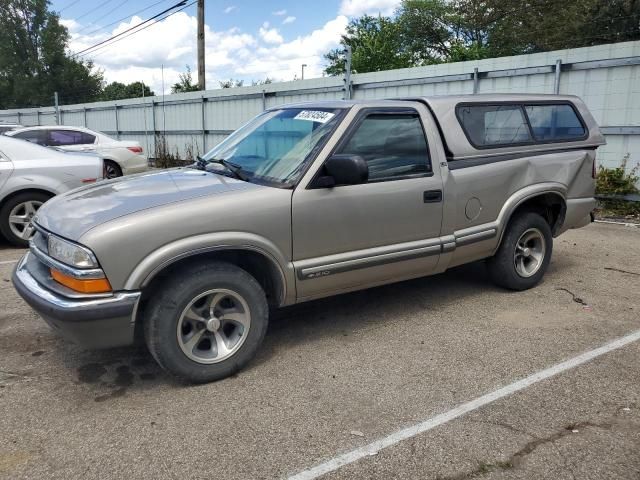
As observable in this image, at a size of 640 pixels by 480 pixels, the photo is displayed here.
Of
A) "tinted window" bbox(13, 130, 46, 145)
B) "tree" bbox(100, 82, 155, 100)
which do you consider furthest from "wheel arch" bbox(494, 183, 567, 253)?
"tree" bbox(100, 82, 155, 100)

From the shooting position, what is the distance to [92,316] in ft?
9.83

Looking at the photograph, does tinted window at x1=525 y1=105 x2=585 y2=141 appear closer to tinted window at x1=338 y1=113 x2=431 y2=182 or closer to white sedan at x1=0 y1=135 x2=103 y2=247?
tinted window at x1=338 y1=113 x2=431 y2=182

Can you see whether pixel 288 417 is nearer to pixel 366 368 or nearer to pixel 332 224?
pixel 366 368

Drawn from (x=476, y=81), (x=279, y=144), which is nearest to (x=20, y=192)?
(x=279, y=144)

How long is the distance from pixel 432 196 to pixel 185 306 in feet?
6.86

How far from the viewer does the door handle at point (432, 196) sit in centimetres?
420

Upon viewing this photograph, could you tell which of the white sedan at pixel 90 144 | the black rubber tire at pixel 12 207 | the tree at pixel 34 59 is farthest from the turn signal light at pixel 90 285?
the tree at pixel 34 59

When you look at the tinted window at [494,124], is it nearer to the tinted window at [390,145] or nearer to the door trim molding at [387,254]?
the tinted window at [390,145]

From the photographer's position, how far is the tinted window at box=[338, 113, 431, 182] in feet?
13.1

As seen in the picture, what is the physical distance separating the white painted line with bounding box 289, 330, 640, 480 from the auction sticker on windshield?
7.14 ft

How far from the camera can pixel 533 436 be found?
2836mm

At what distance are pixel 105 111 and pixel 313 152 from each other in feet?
69.7

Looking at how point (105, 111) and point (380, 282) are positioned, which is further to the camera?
point (105, 111)

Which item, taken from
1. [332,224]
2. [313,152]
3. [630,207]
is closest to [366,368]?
[332,224]
